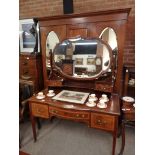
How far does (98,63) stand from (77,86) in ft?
1.50

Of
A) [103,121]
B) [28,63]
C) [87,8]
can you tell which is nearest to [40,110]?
[103,121]

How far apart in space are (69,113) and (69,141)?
0.59 meters

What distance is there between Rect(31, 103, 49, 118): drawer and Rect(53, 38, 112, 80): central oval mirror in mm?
568

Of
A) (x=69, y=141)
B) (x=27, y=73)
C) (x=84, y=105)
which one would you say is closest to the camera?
(x=84, y=105)

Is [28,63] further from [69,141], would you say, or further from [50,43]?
[69,141]

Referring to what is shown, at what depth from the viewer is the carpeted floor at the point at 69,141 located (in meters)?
1.90

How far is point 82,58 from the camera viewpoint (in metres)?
2.08

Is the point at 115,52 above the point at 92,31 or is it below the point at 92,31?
below

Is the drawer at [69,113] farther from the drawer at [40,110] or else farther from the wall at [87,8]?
the wall at [87,8]

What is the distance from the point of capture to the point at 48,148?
1.96m
